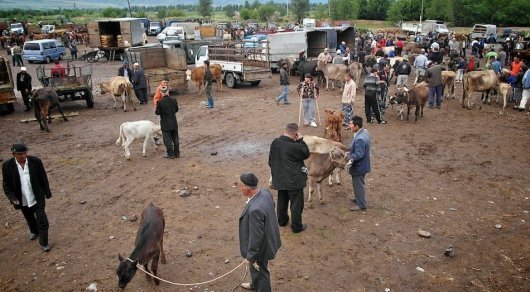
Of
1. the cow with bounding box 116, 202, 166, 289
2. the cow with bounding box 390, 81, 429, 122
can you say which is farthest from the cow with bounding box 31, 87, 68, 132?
the cow with bounding box 390, 81, 429, 122

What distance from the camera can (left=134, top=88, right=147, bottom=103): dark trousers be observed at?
16.4 meters

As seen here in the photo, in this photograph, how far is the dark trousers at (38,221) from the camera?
629cm

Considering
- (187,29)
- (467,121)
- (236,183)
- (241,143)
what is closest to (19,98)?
(241,143)

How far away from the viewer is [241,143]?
11.5 m

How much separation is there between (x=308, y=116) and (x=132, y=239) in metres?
7.44

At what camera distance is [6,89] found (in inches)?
595

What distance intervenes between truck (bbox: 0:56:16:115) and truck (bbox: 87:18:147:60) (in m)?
16.3

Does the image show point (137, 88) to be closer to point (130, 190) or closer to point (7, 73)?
point (7, 73)

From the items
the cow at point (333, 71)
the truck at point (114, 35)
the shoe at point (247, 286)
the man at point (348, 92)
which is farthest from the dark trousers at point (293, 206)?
the truck at point (114, 35)

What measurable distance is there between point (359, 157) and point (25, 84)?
14190mm

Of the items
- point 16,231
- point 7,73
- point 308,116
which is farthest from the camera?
point 7,73

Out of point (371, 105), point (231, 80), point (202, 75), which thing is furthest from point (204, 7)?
point (371, 105)

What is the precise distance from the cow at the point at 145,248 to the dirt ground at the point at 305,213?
572 millimetres

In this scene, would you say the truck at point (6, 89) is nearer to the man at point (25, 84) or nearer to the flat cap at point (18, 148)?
the man at point (25, 84)
